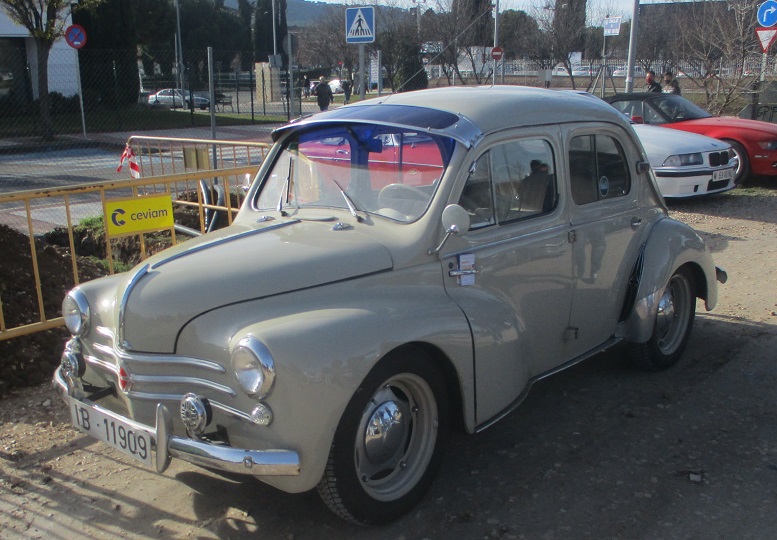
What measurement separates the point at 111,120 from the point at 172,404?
24.2m

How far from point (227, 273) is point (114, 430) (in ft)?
2.77

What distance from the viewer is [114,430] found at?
327 centimetres

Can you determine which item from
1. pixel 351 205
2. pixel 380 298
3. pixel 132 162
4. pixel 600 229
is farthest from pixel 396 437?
pixel 132 162

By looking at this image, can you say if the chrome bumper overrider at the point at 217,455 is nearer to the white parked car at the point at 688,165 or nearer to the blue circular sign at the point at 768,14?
the white parked car at the point at 688,165

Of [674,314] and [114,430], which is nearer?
[114,430]

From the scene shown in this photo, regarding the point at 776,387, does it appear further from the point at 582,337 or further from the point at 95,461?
the point at 95,461

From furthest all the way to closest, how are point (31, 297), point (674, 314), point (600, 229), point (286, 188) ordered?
point (31, 297) < point (674, 314) < point (600, 229) < point (286, 188)

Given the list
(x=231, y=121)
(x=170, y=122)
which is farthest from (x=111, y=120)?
(x=231, y=121)

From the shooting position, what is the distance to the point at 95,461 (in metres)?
4.11

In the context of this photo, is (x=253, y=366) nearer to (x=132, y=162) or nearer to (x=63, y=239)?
(x=63, y=239)

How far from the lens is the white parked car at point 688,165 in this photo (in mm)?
10562

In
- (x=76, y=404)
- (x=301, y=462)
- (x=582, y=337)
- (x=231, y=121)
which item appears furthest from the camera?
(x=231, y=121)

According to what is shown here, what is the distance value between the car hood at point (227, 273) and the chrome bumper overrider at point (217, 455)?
1.20 feet

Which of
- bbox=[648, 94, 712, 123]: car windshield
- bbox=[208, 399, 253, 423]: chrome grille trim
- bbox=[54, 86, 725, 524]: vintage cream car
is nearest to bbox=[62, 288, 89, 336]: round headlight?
bbox=[54, 86, 725, 524]: vintage cream car
